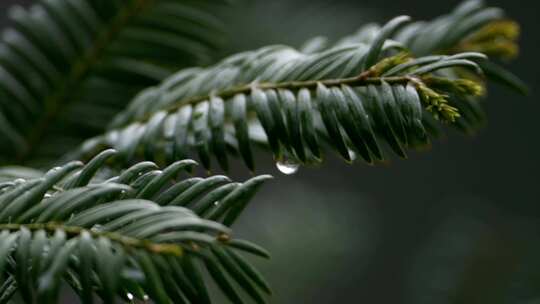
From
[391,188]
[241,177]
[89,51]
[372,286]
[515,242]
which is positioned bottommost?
[372,286]

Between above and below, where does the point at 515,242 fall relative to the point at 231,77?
below

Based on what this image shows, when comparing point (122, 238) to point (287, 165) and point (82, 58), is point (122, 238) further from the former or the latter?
point (82, 58)

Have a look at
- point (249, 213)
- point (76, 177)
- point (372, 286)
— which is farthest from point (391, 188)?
point (76, 177)

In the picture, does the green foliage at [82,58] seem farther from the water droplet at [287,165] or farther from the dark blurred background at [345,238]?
the water droplet at [287,165]

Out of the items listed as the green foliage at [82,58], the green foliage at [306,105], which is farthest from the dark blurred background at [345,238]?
the green foliage at [306,105]

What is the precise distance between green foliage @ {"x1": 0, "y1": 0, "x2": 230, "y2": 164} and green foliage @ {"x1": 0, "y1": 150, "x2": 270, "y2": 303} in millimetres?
396

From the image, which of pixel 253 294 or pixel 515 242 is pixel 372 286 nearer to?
pixel 515 242

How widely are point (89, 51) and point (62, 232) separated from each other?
0.52m

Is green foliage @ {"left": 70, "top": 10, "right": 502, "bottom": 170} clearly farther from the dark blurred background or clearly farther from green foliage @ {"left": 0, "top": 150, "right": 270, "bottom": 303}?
the dark blurred background

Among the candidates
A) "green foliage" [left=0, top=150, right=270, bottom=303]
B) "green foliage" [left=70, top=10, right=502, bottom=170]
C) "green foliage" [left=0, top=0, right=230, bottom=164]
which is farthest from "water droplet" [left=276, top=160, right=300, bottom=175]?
"green foliage" [left=0, top=0, right=230, bottom=164]

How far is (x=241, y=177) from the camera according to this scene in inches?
91.9

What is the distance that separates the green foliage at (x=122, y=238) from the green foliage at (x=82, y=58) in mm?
396

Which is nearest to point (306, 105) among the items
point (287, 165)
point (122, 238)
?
point (287, 165)

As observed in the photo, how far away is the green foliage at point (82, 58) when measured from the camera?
940mm
